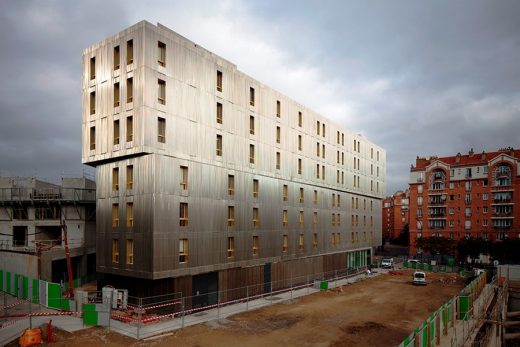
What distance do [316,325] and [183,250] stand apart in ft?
39.8

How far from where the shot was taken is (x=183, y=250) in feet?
108

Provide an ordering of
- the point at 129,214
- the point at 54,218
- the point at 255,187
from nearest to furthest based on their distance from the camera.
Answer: the point at 129,214, the point at 255,187, the point at 54,218

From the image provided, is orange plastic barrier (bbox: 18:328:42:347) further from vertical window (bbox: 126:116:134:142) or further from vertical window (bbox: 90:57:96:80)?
vertical window (bbox: 90:57:96:80)

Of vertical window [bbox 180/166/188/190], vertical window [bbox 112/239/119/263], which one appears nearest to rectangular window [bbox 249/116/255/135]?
vertical window [bbox 180/166/188/190]

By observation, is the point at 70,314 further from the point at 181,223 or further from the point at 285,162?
the point at 285,162

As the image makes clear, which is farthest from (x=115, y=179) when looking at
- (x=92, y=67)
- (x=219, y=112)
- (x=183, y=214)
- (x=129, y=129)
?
(x=219, y=112)

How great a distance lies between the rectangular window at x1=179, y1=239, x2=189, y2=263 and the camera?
3250 cm

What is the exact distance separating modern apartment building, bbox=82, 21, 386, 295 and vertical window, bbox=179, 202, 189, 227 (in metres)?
0.08

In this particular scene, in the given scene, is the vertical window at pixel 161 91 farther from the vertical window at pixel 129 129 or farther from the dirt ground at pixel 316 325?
the dirt ground at pixel 316 325

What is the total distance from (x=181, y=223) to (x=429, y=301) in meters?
27.3

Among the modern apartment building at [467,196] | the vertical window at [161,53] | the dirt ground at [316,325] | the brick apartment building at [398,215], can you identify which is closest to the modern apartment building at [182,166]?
the vertical window at [161,53]

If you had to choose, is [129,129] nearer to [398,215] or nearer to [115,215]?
[115,215]

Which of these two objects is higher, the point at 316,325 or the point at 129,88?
the point at 129,88

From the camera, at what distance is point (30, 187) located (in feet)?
168
